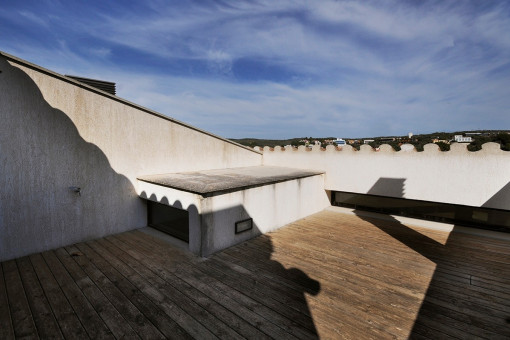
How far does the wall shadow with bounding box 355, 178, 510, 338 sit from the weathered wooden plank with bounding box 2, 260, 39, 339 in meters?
5.57

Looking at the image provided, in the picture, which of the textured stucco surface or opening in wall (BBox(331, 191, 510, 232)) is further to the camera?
opening in wall (BBox(331, 191, 510, 232))

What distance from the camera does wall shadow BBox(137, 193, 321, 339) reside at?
3725 millimetres

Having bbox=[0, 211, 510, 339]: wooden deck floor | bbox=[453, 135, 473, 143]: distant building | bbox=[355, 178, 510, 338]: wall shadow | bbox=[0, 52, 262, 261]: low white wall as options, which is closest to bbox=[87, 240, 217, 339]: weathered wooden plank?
bbox=[0, 211, 510, 339]: wooden deck floor

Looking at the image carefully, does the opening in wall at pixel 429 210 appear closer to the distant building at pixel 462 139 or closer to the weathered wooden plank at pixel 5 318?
the distant building at pixel 462 139

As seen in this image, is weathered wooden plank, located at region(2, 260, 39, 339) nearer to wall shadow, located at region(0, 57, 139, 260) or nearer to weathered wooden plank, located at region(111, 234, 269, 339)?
wall shadow, located at region(0, 57, 139, 260)

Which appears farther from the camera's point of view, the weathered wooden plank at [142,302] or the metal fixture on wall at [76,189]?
the metal fixture on wall at [76,189]

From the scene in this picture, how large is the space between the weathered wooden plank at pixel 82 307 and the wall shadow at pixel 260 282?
1.75 metres

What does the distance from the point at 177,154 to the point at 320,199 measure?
6254 millimetres

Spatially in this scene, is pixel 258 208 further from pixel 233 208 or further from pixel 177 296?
pixel 177 296

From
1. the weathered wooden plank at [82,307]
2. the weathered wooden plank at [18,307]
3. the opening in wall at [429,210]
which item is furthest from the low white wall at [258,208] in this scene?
the weathered wooden plank at [18,307]

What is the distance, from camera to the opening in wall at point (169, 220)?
6.88 metres

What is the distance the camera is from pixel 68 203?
6430 mm

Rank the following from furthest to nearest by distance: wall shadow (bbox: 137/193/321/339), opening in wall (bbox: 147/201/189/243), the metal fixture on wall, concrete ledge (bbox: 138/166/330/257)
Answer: opening in wall (bbox: 147/201/189/243)
the metal fixture on wall
concrete ledge (bbox: 138/166/330/257)
wall shadow (bbox: 137/193/321/339)

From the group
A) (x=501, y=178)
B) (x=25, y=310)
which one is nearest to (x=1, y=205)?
(x=25, y=310)
